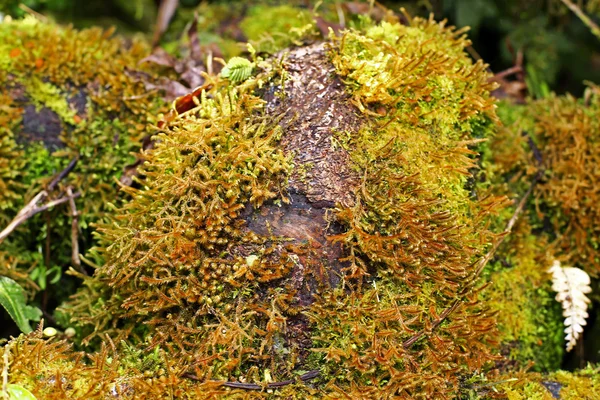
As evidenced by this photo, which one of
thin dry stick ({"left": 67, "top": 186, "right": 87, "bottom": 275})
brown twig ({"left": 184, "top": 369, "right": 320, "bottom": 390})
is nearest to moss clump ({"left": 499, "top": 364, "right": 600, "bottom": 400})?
brown twig ({"left": 184, "top": 369, "right": 320, "bottom": 390})

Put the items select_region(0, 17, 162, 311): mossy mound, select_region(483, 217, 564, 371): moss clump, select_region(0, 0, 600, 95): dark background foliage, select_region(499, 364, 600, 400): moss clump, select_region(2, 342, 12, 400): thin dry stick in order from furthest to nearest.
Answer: select_region(0, 0, 600, 95): dark background foliage < select_region(0, 17, 162, 311): mossy mound < select_region(483, 217, 564, 371): moss clump < select_region(499, 364, 600, 400): moss clump < select_region(2, 342, 12, 400): thin dry stick

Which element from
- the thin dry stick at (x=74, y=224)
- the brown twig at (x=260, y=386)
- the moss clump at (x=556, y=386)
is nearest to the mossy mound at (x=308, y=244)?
the brown twig at (x=260, y=386)

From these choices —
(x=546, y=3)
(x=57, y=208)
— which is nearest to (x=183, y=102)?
(x=57, y=208)

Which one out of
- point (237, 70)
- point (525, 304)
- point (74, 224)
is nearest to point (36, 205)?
point (74, 224)

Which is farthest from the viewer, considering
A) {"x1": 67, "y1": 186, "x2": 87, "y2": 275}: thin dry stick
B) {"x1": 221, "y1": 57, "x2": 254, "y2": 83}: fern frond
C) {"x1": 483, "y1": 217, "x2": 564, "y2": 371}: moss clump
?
{"x1": 67, "y1": 186, "x2": 87, "y2": 275}: thin dry stick

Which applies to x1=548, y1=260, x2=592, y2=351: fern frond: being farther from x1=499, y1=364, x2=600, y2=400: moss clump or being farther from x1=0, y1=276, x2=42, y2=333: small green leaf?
x1=0, y1=276, x2=42, y2=333: small green leaf

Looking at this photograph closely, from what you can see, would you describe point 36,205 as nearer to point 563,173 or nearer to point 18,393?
point 18,393
